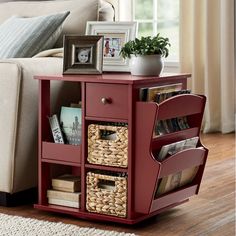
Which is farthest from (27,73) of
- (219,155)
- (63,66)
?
(219,155)

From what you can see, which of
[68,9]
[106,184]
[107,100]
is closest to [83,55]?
[107,100]

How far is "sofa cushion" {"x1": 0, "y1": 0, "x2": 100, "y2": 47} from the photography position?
3008 millimetres

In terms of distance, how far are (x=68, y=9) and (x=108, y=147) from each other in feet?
3.45

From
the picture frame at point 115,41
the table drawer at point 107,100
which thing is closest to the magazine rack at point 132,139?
the table drawer at point 107,100

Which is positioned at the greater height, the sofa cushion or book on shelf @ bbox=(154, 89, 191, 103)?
the sofa cushion

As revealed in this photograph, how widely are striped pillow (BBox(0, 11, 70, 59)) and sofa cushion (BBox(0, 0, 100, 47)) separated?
90 mm

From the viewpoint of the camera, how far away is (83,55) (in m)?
2.45

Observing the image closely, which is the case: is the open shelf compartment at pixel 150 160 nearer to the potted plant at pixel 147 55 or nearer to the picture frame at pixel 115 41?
the potted plant at pixel 147 55

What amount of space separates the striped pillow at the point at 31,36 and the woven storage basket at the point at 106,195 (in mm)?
781

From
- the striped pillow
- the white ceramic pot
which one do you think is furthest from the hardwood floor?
the striped pillow

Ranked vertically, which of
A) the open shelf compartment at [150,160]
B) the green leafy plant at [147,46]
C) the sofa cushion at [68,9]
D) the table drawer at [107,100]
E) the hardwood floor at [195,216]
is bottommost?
the hardwood floor at [195,216]

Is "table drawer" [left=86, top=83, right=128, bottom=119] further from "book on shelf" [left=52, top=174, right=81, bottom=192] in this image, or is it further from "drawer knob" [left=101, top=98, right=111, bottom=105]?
"book on shelf" [left=52, top=174, right=81, bottom=192]

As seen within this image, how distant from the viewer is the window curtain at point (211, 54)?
172 inches

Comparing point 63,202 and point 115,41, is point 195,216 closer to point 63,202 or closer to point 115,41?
point 63,202
